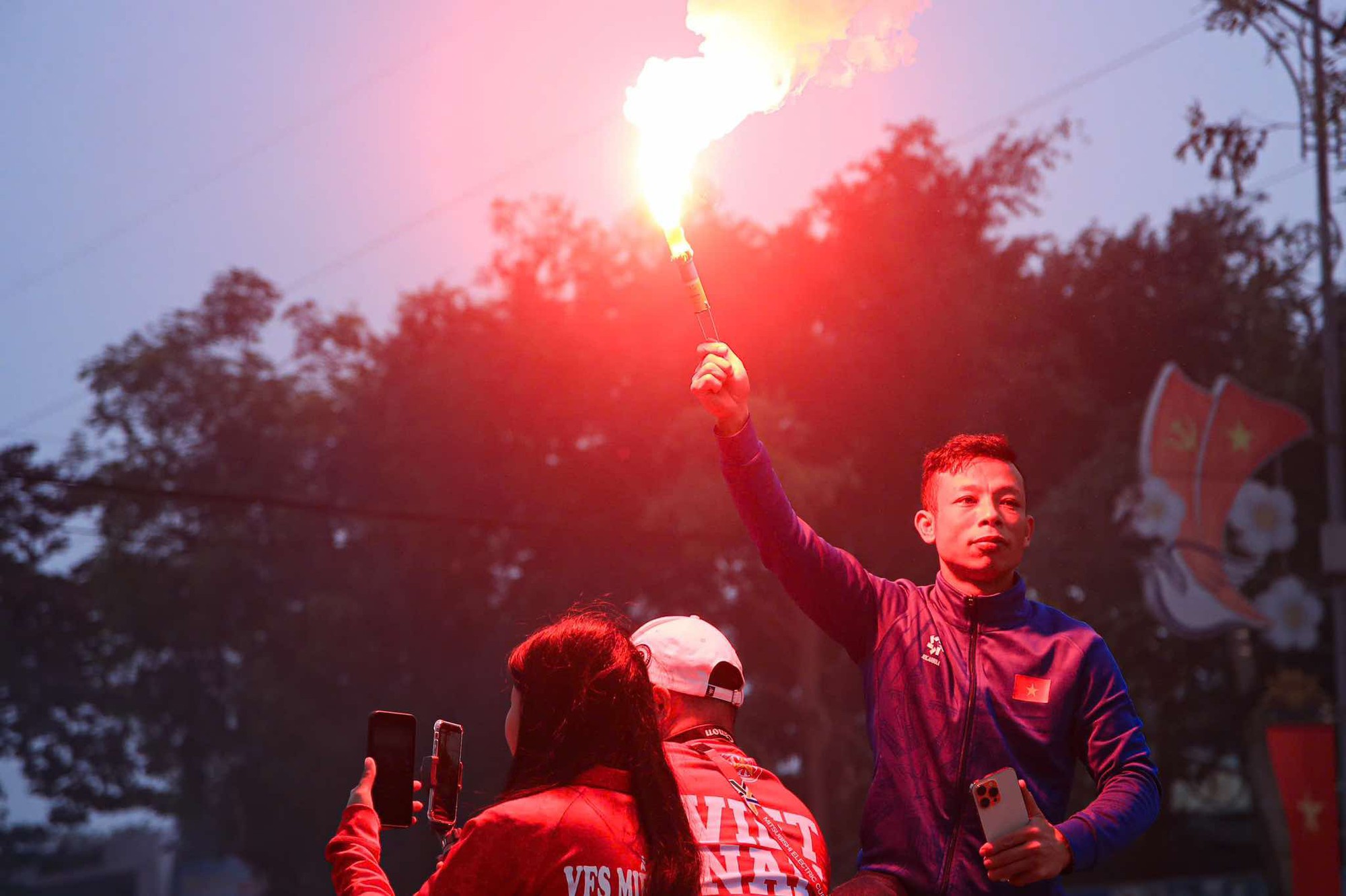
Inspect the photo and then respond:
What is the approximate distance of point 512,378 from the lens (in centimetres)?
3266

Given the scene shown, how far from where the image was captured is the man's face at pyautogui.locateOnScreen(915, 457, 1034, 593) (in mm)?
3719

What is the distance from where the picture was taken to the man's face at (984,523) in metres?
3.72

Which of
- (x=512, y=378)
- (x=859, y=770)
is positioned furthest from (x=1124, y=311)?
(x=512, y=378)

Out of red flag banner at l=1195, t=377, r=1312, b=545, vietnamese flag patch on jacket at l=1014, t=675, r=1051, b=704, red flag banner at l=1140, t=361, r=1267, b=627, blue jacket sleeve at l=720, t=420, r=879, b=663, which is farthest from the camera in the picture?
red flag banner at l=1195, t=377, r=1312, b=545

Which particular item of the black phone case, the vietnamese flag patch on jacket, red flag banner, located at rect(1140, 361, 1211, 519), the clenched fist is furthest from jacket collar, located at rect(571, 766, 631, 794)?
red flag banner, located at rect(1140, 361, 1211, 519)

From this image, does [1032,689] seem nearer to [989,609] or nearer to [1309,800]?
[989,609]

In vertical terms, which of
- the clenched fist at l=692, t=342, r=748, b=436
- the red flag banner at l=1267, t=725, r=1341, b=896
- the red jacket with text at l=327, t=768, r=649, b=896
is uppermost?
the clenched fist at l=692, t=342, r=748, b=436

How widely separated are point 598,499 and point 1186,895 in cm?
2173

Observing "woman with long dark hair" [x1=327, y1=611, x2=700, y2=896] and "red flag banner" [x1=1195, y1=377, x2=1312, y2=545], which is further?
"red flag banner" [x1=1195, y1=377, x2=1312, y2=545]

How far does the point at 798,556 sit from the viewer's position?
3.71 meters

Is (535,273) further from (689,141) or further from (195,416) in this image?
(689,141)

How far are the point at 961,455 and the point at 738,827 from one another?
1.22 meters

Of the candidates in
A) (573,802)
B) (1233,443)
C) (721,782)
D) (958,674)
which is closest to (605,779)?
(573,802)

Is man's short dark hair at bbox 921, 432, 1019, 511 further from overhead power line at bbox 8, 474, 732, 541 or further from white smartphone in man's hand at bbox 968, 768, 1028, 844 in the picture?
overhead power line at bbox 8, 474, 732, 541
